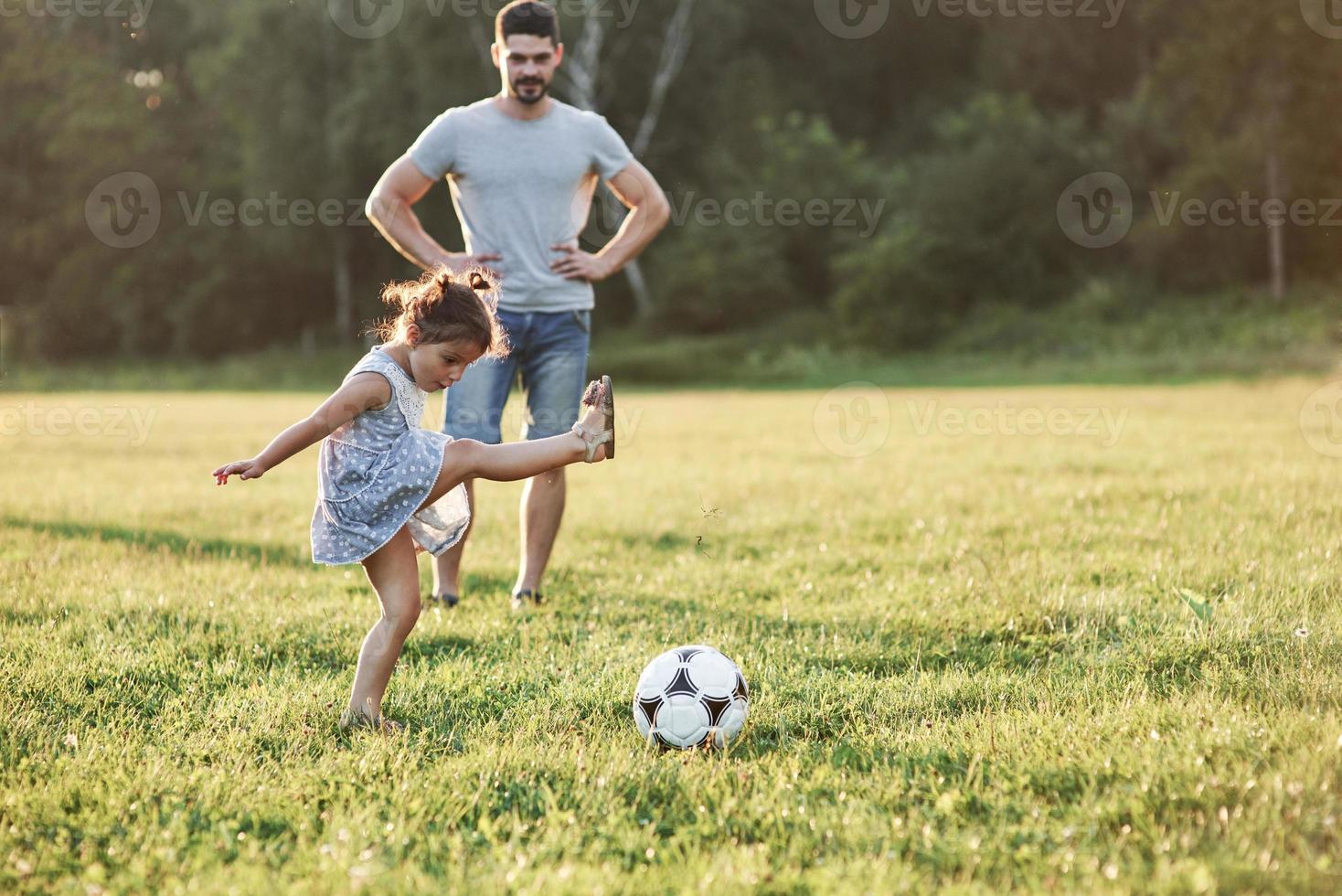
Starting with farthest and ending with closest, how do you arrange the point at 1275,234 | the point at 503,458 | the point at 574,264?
the point at 1275,234 < the point at 574,264 < the point at 503,458

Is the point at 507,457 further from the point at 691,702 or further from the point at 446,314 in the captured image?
the point at 691,702

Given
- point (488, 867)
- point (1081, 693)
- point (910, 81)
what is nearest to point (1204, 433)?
point (1081, 693)

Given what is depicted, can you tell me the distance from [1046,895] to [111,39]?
50.3 m

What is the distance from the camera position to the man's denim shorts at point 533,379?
5.82 metres

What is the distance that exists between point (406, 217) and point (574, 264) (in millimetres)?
951

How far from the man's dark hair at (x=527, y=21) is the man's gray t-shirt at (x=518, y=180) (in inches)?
14.6

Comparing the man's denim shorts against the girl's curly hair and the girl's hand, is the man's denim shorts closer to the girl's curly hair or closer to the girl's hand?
the girl's curly hair

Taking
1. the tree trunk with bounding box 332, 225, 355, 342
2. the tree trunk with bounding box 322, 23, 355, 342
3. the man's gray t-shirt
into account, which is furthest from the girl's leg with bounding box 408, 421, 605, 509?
the tree trunk with bounding box 332, 225, 355, 342

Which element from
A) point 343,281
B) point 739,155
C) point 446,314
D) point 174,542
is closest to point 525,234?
point 446,314

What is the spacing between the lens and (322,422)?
3.76 meters

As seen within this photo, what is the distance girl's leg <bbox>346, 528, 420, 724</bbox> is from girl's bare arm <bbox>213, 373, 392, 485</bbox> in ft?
1.60

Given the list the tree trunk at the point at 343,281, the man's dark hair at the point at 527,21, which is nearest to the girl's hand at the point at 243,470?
the man's dark hair at the point at 527,21

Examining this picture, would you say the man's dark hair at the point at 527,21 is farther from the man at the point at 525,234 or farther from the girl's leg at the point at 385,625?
the girl's leg at the point at 385,625

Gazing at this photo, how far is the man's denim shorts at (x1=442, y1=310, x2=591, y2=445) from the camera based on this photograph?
5.82 metres
